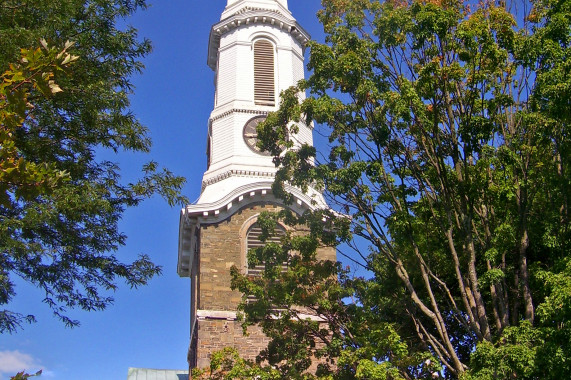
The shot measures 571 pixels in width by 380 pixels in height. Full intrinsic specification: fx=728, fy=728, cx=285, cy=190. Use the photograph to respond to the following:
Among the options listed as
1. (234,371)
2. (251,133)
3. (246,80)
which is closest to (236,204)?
(251,133)

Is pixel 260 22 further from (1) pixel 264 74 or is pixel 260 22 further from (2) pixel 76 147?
(2) pixel 76 147

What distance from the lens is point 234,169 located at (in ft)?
85.6

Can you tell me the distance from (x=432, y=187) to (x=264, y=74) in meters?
14.9

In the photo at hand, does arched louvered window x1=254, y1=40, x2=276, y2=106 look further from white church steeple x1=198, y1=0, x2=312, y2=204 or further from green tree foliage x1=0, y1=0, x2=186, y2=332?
green tree foliage x1=0, y1=0, x2=186, y2=332

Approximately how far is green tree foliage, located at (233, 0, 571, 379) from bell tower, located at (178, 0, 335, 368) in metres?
5.68

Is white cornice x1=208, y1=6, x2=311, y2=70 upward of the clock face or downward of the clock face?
upward

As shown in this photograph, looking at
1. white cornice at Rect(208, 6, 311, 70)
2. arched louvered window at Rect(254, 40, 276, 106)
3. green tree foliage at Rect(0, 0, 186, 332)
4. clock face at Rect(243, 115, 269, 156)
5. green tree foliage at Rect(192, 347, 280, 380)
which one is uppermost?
white cornice at Rect(208, 6, 311, 70)

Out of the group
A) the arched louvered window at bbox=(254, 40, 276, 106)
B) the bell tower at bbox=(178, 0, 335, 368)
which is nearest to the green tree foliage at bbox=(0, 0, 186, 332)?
the bell tower at bbox=(178, 0, 335, 368)

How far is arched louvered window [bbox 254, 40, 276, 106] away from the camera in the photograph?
91.6 ft

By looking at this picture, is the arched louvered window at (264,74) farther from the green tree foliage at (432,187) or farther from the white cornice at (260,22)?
the green tree foliage at (432,187)

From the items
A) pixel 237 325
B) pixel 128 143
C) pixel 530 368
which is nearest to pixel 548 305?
pixel 530 368

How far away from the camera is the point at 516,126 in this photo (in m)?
14.6

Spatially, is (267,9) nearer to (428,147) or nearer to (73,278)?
(428,147)

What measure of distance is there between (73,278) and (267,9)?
19.3 meters
